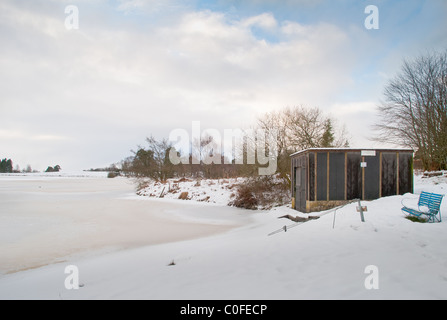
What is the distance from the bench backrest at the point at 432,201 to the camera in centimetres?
614

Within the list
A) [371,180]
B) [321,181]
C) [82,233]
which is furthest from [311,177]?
[82,233]

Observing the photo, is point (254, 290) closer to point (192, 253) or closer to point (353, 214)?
point (192, 253)

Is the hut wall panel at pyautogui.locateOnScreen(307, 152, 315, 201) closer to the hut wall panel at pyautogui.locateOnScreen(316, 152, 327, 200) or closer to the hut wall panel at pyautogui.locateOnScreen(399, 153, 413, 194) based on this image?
the hut wall panel at pyautogui.locateOnScreen(316, 152, 327, 200)

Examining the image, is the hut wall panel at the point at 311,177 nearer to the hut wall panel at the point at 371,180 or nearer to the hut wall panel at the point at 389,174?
the hut wall panel at the point at 371,180

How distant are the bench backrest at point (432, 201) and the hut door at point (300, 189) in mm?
4163

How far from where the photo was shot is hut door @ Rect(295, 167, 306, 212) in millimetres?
10828

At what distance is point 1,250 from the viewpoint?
21.5 feet

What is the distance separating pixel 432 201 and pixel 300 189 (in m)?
5.25

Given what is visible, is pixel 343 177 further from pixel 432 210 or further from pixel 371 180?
pixel 432 210

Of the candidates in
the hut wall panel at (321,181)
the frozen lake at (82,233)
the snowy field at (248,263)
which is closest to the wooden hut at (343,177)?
the hut wall panel at (321,181)

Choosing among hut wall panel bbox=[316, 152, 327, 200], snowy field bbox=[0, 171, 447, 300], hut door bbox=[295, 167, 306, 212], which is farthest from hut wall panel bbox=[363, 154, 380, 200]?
hut door bbox=[295, 167, 306, 212]

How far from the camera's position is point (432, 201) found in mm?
6328
